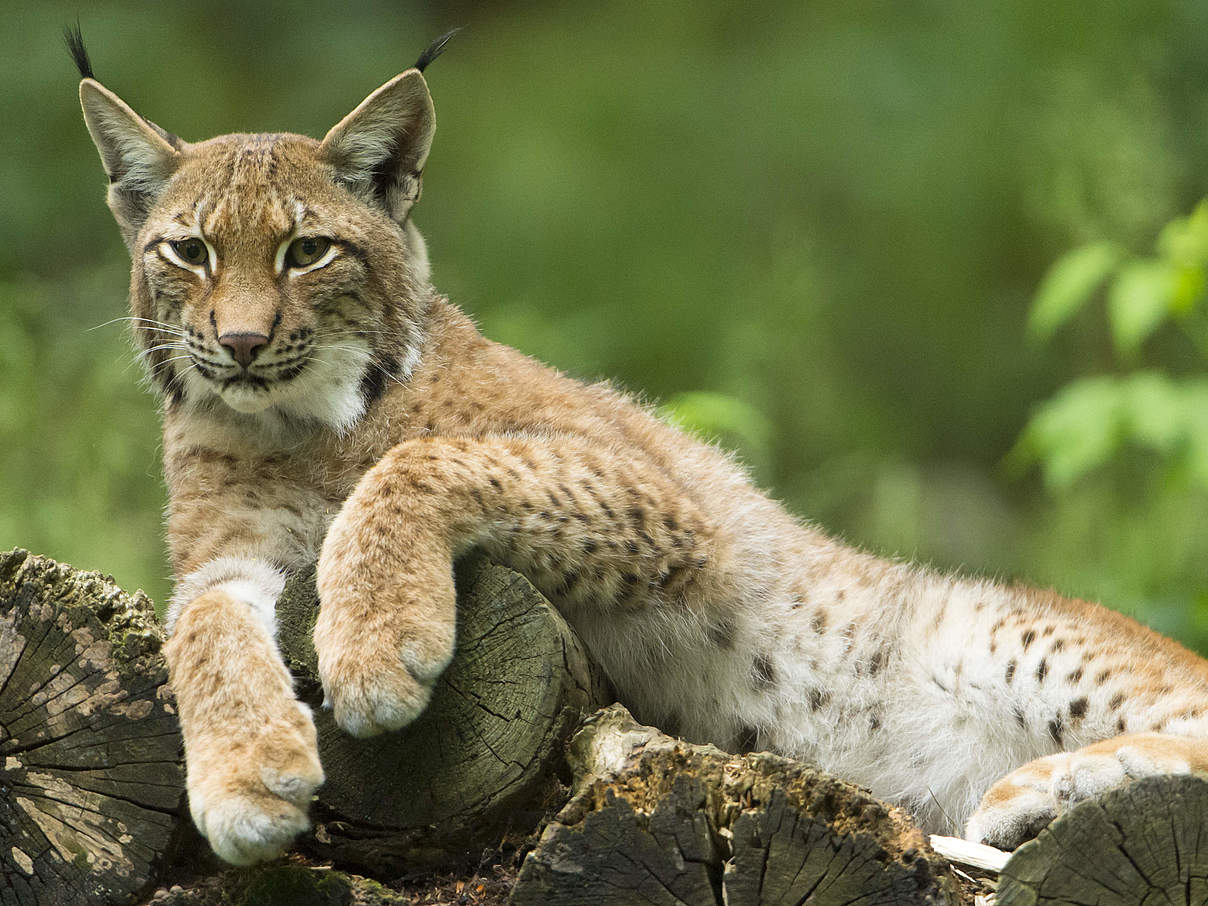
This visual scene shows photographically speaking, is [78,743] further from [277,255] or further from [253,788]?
[277,255]

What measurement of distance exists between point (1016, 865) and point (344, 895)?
51.4 inches

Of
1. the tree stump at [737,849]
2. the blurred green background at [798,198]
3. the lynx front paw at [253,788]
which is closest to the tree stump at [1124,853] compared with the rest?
the tree stump at [737,849]

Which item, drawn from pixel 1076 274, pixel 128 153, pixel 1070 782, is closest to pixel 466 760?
pixel 1070 782

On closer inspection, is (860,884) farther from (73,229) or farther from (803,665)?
(73,229)

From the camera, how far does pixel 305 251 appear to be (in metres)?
3.63

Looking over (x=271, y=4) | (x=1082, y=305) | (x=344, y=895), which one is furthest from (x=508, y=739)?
(x=271, y=4)

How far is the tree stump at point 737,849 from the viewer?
A: 245 centimetres

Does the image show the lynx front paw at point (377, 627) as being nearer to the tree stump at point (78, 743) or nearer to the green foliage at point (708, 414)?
the tree stump at point (78, 743)

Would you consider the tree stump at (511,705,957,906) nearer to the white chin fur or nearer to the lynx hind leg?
the lynx hind leg

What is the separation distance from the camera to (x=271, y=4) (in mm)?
9523

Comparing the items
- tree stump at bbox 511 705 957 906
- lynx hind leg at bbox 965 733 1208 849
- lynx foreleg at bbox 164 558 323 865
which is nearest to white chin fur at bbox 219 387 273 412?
lynx foreleg at bbox 164 558 323 865

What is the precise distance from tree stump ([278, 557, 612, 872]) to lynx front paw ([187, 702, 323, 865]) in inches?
7.6

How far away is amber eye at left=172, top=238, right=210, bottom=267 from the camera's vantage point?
365cm

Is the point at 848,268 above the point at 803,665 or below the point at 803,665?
above
